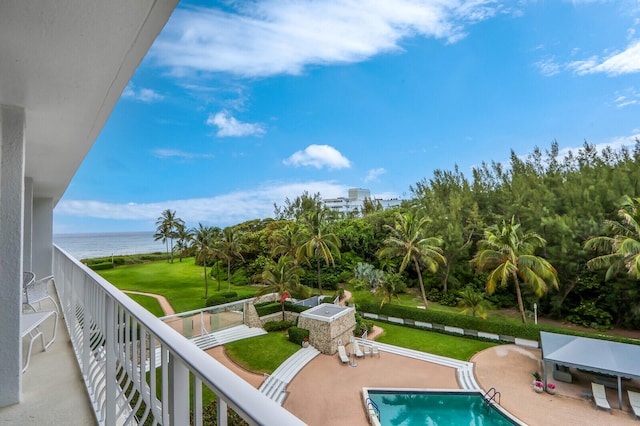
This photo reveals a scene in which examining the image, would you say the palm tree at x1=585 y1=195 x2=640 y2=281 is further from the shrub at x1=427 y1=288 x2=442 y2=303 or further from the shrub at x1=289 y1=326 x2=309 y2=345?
the shrub at x1=289 y1=326 x2=309 y2=345

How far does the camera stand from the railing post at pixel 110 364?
1.69 meters

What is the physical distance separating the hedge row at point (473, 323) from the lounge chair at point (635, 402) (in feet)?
11.8

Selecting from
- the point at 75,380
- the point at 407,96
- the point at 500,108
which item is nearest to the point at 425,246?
the point at 75,380

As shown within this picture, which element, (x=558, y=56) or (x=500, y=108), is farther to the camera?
(x=500, y=108)

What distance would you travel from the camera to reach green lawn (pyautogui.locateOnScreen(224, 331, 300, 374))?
11828 mm

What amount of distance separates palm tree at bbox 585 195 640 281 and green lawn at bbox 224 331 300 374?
540 inches

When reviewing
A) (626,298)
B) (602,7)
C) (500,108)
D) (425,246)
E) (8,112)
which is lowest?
(626,298)

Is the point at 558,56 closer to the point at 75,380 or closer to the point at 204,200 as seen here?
the point at 75,380

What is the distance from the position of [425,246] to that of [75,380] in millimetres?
16524

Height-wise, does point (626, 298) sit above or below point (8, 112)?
below

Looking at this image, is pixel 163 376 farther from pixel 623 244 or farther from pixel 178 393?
pixel 623 244

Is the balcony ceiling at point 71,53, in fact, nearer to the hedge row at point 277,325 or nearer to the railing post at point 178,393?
the railing post at point 178,393

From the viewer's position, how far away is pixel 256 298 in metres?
15.6

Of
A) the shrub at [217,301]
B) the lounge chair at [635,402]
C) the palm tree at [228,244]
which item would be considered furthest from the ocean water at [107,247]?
the lounge chair at [635,402]
